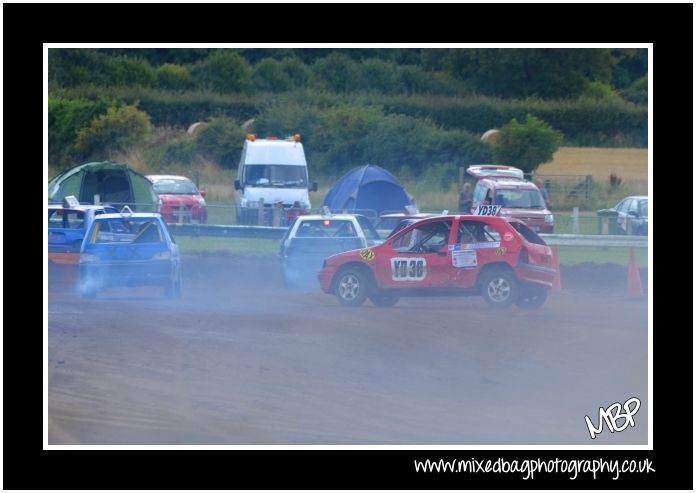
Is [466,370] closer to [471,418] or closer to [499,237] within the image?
[471,418]

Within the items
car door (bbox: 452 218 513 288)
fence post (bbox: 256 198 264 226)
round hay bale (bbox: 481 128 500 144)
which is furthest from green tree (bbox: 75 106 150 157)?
car door (bbox: 452 218 513 288)

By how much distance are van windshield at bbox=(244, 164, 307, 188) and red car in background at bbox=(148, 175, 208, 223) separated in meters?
1.59

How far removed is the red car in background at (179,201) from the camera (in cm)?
3566

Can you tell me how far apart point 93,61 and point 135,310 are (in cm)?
4754

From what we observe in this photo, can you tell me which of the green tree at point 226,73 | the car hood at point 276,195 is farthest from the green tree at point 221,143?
the car hood at point 276,195

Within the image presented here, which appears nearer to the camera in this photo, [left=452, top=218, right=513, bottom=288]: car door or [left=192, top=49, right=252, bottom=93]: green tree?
[left=452, top=218, right=513, bottom=288]: car door

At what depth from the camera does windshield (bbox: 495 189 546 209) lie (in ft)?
114

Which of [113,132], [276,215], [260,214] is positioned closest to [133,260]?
[260,214]

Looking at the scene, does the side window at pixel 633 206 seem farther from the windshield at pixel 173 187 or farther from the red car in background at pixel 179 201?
the windshield at pixel 173 187

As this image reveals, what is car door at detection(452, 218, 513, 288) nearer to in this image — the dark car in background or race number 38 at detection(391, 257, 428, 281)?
race number 38 at detection(391, 257, 428, 281)

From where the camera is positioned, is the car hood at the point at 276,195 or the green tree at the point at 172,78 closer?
the car hood at the point at 276,195

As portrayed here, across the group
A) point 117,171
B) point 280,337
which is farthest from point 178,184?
point 280,337

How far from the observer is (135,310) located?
64.0ft

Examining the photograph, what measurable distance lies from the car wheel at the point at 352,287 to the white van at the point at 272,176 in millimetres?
15559
